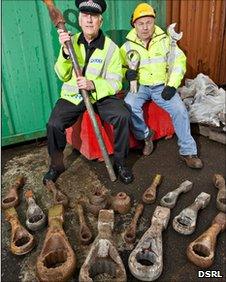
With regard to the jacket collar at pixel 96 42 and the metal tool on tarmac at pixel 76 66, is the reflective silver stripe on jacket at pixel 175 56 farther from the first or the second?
the metal tool on tarmac at pixel 76 66

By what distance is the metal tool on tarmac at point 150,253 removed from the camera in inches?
86.1

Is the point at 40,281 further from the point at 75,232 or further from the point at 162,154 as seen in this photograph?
the point at 162,154

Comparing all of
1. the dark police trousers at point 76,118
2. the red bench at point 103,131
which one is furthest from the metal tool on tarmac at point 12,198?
the red bench at point 103,131

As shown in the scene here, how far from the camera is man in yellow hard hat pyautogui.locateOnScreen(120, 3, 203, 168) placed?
11.9 feet

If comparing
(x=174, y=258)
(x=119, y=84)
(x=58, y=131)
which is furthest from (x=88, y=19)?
(x=174, y=258)

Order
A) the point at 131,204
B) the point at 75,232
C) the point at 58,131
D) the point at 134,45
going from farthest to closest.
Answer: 1. the point at 134,45
2. the point at 58,131
3. the point at 131,204
4. the point at 75,232

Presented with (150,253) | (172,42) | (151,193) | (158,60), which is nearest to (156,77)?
(158,60)

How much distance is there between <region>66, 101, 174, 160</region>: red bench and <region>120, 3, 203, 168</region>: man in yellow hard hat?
150 millimetres

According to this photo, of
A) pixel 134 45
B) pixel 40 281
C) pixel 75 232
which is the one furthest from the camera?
pixel 134 45

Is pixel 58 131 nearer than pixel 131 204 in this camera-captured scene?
No

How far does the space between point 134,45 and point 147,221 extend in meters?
2.16

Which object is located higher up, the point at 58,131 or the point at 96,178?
the point at 58,131

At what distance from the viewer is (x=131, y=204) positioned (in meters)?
3.04

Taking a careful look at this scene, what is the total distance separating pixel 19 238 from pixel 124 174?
4.34 ft
